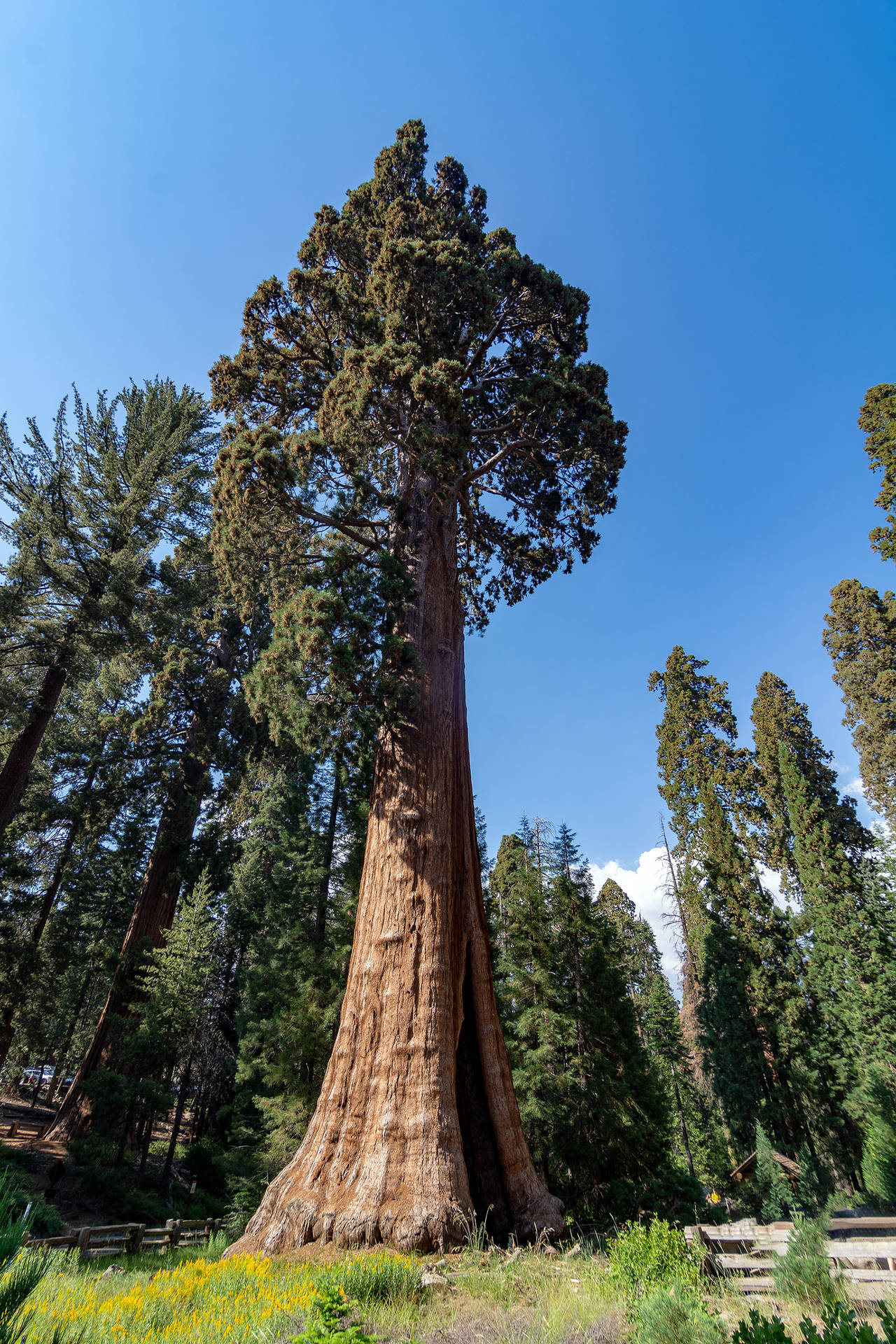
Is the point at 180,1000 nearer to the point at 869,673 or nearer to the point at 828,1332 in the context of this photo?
the point at 828,1332

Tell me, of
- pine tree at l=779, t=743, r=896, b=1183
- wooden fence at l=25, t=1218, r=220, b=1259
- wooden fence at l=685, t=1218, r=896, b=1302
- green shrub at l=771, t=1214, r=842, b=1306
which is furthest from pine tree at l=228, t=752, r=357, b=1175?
pine tree at l=779, t=743, r=896, b=1183

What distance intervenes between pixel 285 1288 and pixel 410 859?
3684mm

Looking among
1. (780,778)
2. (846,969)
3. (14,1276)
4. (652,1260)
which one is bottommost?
(652,1260)

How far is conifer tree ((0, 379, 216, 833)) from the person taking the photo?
38.2ft

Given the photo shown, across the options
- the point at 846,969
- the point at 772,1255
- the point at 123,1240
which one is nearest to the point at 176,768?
the point at 123,1240

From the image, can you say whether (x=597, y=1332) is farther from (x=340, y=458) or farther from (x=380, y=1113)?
(x=340, y=458)

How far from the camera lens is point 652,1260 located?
4391 mm

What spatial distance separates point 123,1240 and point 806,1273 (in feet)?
28.3

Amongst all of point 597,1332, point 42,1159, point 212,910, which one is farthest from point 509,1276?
point 212,910

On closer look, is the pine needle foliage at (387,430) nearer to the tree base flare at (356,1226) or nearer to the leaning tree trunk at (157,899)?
the tree base flare at (356,1226)

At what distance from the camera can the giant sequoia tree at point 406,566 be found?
239 inches

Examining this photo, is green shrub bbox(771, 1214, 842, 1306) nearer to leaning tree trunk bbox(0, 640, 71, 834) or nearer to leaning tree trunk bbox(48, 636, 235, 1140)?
leaning tree trunk bbox(0, 640, 71, 834)

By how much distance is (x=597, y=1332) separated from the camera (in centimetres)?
344

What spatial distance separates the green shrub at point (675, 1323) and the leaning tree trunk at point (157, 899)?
14469 millimetres
